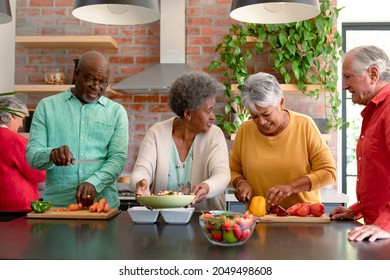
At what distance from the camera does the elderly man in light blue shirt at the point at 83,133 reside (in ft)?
8.75

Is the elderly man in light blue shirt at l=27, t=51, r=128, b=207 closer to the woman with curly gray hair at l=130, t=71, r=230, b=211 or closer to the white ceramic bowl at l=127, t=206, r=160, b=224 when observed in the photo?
the woman with curly gray hair at l=130, t=71, r=230, b=211

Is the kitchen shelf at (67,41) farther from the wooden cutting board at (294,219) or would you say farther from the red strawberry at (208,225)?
the red strawberry at (208,225)

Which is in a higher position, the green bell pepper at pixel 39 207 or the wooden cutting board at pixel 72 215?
the green bell pepper at pixel 39 207

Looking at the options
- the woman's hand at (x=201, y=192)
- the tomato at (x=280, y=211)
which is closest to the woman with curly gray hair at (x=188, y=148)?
the woman's hand at (x=201, y=192)

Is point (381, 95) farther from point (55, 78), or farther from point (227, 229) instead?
point (55, 78)

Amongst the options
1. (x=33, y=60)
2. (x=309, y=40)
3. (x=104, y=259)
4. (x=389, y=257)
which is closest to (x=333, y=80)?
(x=309, y=40)

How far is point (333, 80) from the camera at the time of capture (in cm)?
477

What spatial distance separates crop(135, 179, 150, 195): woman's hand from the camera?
2.38m

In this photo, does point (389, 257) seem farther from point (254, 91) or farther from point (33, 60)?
point (33, 60)

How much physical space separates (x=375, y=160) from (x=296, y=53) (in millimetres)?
2682

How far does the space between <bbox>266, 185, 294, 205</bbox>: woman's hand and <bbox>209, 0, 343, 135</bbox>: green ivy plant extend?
224cm

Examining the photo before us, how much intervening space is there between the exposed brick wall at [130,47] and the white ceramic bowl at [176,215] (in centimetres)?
293

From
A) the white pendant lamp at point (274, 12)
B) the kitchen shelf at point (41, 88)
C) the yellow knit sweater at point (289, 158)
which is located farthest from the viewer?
the kitchen shelf at point (41, 88)

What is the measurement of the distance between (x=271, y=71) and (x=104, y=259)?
375 centimetres
